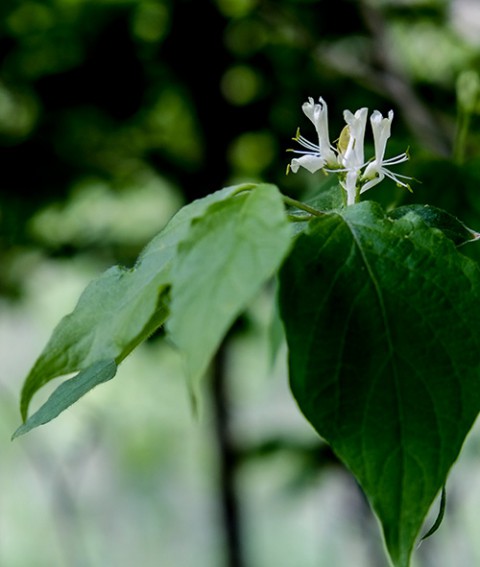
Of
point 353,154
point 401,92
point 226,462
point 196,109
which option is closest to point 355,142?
point 353,154

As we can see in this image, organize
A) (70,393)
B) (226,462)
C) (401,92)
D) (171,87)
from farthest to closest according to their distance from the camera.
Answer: (226,462)
(171,87)
(401,92)
(70,393)

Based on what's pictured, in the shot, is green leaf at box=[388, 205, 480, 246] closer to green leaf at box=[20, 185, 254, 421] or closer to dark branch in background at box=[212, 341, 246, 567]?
green leaf at box=[20, 185, 254, 421]

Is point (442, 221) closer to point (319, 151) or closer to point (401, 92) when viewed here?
point (319, 151)

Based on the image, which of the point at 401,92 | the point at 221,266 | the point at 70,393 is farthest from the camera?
the point at 401,92

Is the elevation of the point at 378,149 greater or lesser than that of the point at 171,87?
greater

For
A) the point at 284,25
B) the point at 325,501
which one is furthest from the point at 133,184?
the point at 325,501

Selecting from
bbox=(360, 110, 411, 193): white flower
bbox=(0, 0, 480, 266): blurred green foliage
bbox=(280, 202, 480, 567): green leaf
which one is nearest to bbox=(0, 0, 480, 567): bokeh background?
bbox=(0, 0, 480, 266): blurred green foliage

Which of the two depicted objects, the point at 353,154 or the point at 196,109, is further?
the point at 196,109

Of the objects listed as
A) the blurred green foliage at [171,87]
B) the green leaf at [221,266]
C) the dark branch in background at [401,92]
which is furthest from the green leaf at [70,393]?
the blurred green foliage at [171,87]
